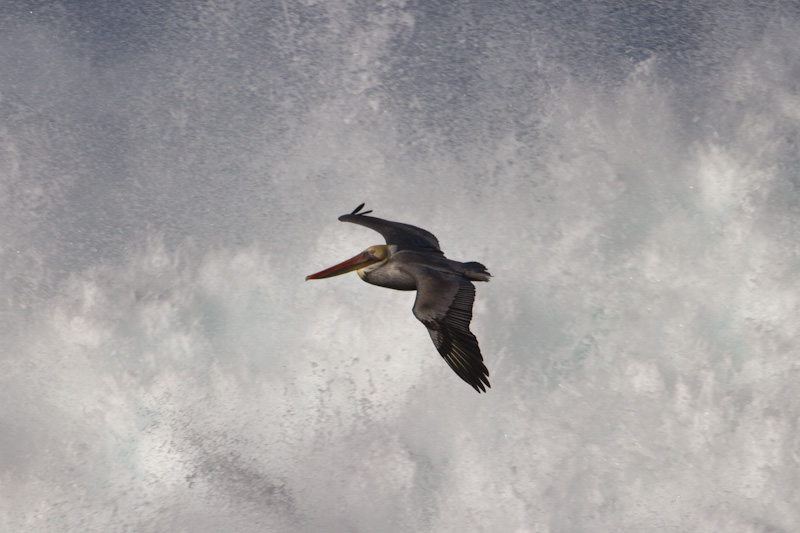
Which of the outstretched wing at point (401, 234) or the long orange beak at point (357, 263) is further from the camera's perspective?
the outstretched wing at point (401, 234)

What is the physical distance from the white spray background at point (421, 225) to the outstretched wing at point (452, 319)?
24966 millimetres

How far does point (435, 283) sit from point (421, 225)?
25293 mm

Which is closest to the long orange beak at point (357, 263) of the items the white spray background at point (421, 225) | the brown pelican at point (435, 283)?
the brown pelican at point (435, 283)

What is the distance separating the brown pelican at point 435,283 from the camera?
40.2 ft

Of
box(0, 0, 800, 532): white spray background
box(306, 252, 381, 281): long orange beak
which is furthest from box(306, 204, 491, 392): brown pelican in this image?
box(0, 0, 800, 532): white spray background

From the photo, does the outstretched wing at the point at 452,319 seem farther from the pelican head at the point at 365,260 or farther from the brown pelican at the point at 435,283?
the pelican head at the point at 365,260

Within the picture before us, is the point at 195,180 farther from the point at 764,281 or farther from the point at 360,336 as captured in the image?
the point at 764,281

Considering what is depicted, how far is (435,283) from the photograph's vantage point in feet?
43.7

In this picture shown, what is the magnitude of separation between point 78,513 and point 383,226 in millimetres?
30224

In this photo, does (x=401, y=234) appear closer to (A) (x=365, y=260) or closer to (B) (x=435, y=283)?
(A) (x=365, y=260)

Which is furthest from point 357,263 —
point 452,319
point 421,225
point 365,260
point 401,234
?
point 421,225

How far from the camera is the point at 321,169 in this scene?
3903cm

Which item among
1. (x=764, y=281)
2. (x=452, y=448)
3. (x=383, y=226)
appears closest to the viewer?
(x=383, y=226)

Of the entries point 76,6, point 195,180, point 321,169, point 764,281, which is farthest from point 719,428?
point 76,6
